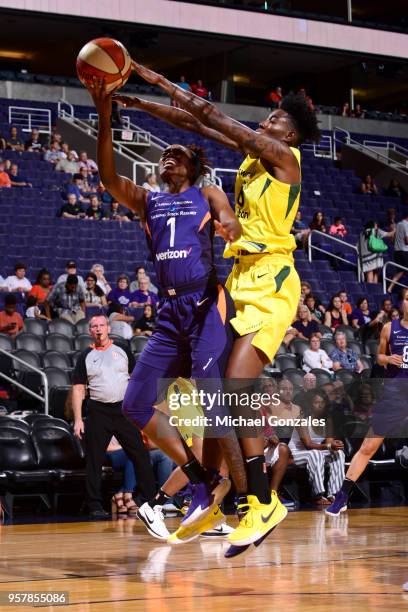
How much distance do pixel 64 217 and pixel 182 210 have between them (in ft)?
39.5

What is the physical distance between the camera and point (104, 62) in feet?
18.4

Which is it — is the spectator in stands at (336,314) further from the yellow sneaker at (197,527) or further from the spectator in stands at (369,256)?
the yellow sneaker at (197,527)

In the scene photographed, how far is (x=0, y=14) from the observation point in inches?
990

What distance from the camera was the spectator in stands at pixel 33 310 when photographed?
46.1 ft

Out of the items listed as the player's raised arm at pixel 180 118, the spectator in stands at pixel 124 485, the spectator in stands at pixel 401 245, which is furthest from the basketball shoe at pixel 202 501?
the spectator in stands at pixel 401 245

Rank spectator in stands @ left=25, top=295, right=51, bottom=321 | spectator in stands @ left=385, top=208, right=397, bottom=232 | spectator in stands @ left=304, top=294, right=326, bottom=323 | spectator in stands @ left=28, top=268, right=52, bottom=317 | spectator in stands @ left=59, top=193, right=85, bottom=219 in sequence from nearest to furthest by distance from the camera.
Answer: spectator in stands @ left=25, top=295, right=51, bottom=321 → spectator in stands @ left=28, top=268, right=52, bottom=317 → spectator in stands @ left=304, top=294, right=326, bottom=323 → spectator in stands @ left=59, top=193, right=85, bottom=219 → spectator in stands @ left=385, top=208, right=397, bottom=232

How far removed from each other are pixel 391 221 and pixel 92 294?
9.16 meters

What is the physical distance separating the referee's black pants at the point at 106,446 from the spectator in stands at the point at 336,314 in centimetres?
696

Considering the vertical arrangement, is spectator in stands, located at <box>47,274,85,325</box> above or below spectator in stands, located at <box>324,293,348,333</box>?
above

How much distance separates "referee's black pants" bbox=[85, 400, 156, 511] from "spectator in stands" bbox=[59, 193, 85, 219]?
27.1 feet

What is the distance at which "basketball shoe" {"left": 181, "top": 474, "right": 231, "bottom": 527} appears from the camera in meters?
5.88

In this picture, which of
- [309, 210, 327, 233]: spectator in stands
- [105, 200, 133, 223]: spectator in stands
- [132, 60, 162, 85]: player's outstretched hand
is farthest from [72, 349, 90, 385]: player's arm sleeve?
[309, 210, 327, 233]: spectator in stands
